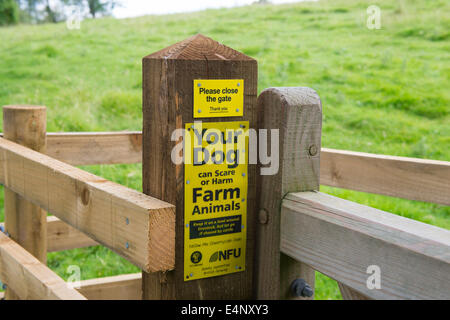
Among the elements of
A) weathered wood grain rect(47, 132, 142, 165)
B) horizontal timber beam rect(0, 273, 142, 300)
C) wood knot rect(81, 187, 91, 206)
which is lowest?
horizontal timber beam rect(0, 273, 142, 300)

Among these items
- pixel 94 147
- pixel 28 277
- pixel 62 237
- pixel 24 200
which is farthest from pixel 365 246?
pixel 62 237

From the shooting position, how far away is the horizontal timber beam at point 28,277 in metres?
1.55

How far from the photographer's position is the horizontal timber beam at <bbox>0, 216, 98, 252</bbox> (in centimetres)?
352

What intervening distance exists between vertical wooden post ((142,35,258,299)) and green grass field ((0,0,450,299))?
313cm

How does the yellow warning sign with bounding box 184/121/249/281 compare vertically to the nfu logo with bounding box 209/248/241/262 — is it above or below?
above

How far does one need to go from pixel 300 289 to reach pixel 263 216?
219 mm

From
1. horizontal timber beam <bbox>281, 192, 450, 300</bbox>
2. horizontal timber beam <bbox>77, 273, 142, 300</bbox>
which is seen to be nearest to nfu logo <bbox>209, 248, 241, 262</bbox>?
horizontal timber beam <bbox>281, 192, 450, 300</bbox>

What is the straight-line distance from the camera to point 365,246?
1.20 meters

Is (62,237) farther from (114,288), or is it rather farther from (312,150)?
(312,150)

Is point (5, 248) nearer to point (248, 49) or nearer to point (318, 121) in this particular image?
point (318, 121)

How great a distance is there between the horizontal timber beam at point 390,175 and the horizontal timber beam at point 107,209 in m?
1.32

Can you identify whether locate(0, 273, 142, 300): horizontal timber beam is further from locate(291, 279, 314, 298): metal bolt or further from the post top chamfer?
the post top chamfer

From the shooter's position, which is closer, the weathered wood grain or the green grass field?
the weathered wood grain
